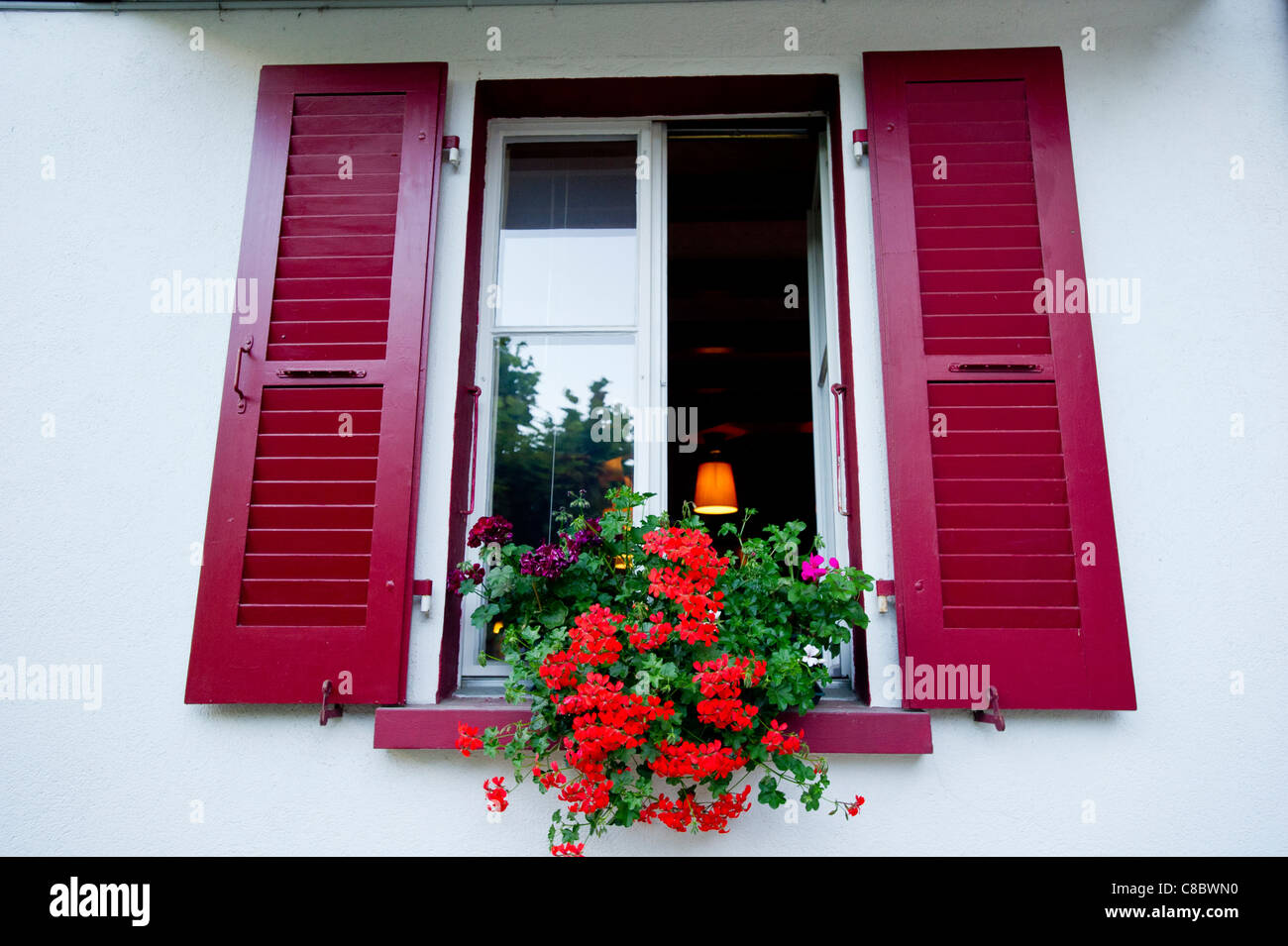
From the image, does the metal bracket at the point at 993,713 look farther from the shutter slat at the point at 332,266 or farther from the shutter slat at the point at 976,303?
the shutter slat at the point at 332,266

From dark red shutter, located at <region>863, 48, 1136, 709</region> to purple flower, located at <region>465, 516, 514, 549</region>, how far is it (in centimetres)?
102

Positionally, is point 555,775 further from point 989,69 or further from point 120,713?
point 989,69

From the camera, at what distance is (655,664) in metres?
1.69

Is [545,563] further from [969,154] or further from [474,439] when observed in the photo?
[969,154]

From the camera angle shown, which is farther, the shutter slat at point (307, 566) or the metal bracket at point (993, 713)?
the shutter slat at point (307, 566)

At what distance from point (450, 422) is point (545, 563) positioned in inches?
22.7

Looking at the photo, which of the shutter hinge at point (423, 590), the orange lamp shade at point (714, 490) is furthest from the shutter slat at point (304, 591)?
the orange lamp shade at point (714, 490)

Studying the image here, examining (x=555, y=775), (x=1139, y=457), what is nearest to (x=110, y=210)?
(x=555, y=775)

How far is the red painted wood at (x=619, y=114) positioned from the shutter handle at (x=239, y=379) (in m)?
0.58

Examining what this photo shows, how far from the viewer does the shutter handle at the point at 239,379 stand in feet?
7.25

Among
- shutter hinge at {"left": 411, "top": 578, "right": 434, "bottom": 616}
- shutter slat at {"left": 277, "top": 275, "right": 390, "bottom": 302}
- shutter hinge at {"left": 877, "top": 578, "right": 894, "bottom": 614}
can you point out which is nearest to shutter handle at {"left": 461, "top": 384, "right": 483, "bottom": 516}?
shutter hinge at {"left": 411, "top": 578, "right": 434, "bottom": 616}

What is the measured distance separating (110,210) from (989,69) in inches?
106

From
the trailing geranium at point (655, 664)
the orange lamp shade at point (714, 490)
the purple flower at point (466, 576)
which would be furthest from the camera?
the orange lamp shade at point (714, 490)

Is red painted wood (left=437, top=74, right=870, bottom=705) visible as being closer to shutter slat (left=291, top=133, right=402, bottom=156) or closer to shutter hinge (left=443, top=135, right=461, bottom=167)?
shutter hinge (left=443, top=135, right=461, bottom=167)
